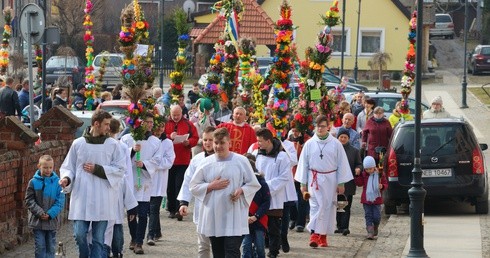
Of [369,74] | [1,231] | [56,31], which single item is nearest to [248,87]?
[56,31]

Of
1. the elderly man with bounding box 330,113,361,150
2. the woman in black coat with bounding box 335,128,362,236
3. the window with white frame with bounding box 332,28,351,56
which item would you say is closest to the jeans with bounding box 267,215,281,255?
the woman in black coat with bounding box 335,128,362,236

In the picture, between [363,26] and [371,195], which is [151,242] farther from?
[363,26]

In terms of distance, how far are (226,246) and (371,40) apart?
52.0 m

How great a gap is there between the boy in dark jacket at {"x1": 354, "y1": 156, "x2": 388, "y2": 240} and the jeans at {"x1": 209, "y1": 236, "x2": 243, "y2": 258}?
5380 millimetres

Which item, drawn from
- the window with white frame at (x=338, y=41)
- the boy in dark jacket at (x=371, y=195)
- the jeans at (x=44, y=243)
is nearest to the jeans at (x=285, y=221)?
the boy in dark jacket at (x=371, y=195)

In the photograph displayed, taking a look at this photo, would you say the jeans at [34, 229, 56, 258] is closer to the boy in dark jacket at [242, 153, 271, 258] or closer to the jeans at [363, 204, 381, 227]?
the boy in dark jacket at [242, 153, 271, 258]

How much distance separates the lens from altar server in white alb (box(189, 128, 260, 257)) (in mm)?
11688

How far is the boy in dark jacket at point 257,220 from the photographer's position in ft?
41.2

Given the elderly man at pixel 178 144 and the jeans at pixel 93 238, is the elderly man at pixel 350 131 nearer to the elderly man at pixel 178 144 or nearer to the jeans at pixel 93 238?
the elderly man at pixel 178 144

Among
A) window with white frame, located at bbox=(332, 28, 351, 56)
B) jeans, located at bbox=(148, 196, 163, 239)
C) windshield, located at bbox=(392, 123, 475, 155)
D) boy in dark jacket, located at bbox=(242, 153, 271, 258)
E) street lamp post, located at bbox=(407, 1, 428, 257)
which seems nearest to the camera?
boy in dark jacket, located at bbox=(242, 153, 271, 258)

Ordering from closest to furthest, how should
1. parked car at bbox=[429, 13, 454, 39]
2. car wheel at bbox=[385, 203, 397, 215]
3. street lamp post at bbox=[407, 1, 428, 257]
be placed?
street lamp post at bbox=[407, 1, 428, 257] < car wheel at bbox=[385, 203, 397, 215] < parked car at bbox=[429, 13, 454, 39]

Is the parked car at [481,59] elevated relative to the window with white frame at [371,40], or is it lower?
lower

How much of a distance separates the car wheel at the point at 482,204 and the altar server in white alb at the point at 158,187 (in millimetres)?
5185

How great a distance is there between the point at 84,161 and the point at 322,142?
4132mm
